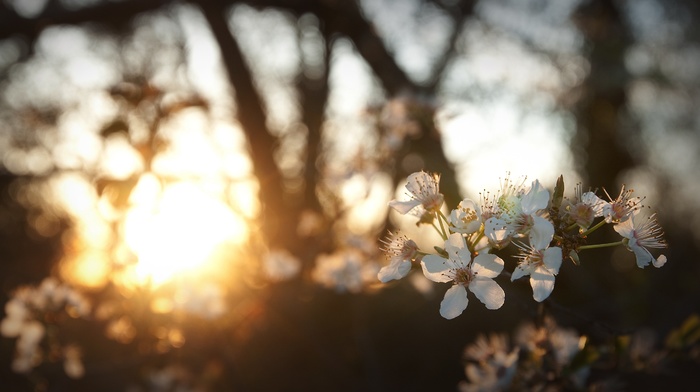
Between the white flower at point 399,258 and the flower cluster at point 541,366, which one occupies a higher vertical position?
the white flower at point 399,258

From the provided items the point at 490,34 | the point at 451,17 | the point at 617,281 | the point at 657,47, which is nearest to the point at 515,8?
the point at 490,34

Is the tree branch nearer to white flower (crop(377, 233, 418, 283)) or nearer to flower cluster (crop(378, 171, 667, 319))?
white flower (crop(377, 233, 418, 283))

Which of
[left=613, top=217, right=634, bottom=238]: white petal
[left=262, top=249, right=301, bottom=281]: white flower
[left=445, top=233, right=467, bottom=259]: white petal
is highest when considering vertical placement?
[left=262, top=249, right=301, bottom=281]: white flower

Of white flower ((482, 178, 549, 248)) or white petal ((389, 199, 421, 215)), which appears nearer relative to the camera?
white flower ((482, 178, 549, 248))

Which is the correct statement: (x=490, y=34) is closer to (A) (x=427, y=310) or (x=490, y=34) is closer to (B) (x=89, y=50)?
(A) (x=427, y=310)

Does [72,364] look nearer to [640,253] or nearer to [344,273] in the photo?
[344,273]

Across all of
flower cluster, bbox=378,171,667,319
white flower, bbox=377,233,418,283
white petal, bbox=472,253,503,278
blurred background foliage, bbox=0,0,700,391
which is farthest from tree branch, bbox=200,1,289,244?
white petal, bbox=472,253,503,278

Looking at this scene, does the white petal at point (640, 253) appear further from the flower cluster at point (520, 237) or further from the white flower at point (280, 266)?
the white flower at point (280, 266)

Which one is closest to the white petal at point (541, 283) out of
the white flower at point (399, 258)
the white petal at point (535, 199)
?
the white petal at point (535, 199)
